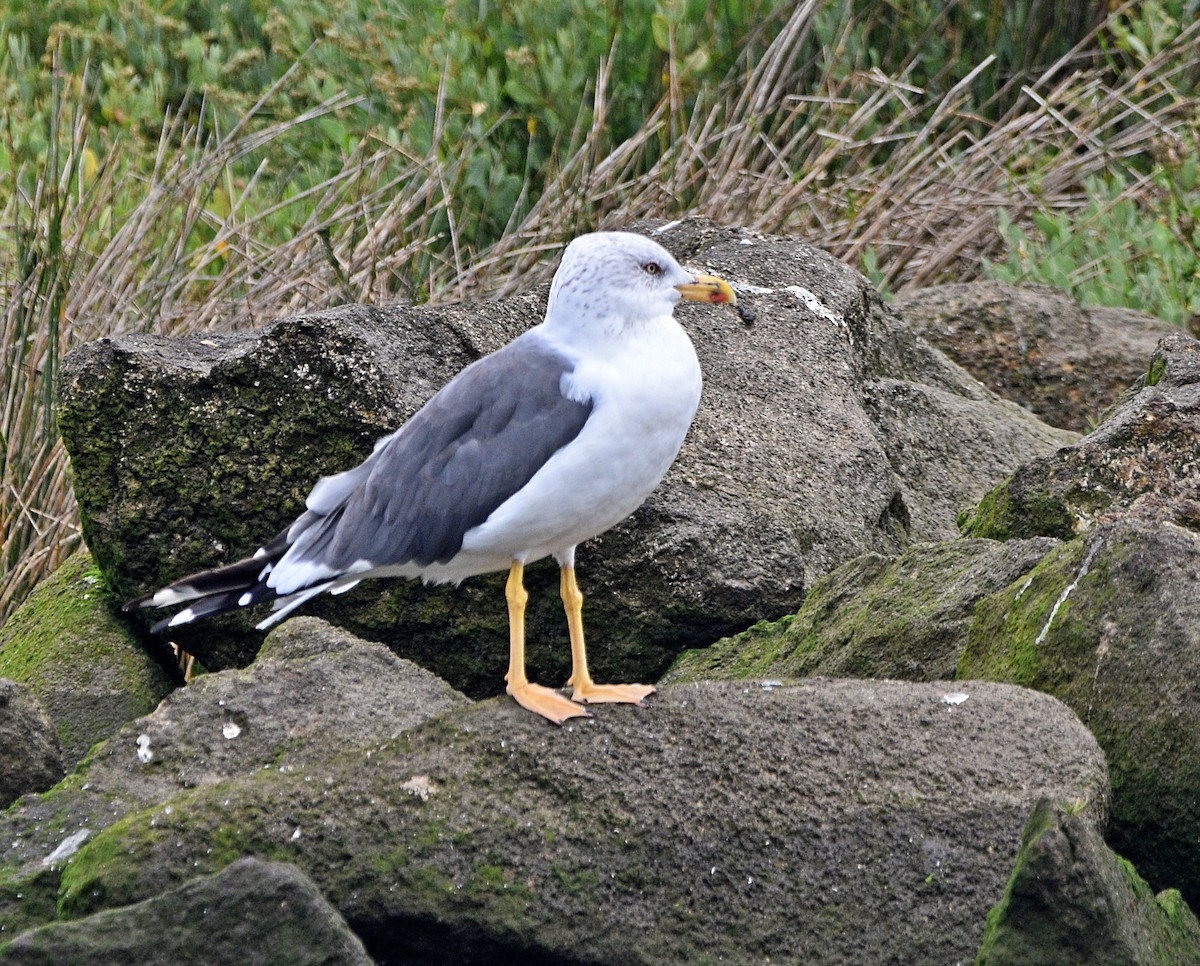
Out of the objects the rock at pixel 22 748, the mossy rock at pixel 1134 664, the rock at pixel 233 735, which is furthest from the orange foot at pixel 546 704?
the rock at pixel 22 748

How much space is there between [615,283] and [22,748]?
1.77 meters

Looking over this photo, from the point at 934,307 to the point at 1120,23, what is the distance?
324 cm

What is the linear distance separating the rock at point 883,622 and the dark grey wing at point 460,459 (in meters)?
1.02

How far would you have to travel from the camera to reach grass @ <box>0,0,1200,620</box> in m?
7.35

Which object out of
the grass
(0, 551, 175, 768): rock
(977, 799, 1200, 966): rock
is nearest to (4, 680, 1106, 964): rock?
(977, 799, 1200, 966): rock

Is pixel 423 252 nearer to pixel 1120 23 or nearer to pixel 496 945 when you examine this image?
pixel 1120 23

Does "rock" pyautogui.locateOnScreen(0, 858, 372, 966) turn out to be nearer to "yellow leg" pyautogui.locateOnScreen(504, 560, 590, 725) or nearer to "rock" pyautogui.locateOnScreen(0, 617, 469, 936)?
"rock" pyautogui.locateOnScreen(0, 617, 469, 936)

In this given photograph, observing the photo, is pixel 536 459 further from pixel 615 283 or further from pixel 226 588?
pixel 226 588

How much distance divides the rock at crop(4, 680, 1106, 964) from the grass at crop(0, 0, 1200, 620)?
333 centimetres

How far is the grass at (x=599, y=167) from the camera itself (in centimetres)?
735

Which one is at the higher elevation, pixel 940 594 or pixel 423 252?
pixel 940 594

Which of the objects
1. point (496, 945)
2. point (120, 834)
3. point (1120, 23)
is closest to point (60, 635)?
point (120, 834)

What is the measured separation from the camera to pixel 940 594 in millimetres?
4527

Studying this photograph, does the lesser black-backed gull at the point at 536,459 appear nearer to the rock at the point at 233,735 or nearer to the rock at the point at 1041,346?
the rock at the point at 233,735
